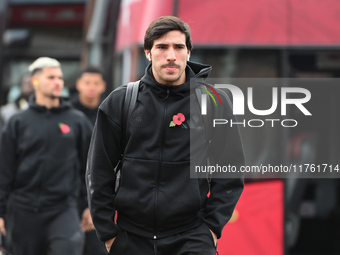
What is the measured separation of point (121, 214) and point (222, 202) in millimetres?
505

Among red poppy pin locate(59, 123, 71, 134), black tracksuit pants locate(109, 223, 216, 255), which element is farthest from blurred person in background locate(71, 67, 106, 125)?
black tracksuit pants locate(109, 223, 216, 255)

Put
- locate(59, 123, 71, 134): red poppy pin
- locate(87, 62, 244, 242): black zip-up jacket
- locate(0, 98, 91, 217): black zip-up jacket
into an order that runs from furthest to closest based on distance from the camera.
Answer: locate(59, 123, 71, 134): red poppy pin
locate(0, 98, 91, 217): black zip-up jacket
locate(87, 62, 244, 242): black zip-up jacket

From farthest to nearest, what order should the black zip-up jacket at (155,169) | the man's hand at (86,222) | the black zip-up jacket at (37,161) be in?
1. the man's hand at (86,222)
2. the black zip-up jacket at (37,161)
3. the black zip-up jacket at (155,169)

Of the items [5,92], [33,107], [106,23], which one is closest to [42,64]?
[33,107]

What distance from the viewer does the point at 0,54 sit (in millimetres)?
14367

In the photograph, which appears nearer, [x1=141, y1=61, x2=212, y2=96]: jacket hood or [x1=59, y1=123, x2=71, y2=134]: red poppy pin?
[x1=141, y1=61, x2=212, y2=96]: jacket hood

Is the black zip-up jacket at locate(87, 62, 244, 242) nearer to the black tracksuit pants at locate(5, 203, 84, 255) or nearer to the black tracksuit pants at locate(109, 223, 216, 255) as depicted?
the black tracksuit pants at locate(109, 223, 216, 255)

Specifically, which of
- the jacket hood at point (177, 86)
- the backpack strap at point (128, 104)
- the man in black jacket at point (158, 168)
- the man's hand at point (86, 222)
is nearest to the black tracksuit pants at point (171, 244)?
the man in black jacket at point (158, 168)

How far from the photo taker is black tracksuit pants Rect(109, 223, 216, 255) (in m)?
4.05

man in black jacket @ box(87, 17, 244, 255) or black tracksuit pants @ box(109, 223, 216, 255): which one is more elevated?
man in black jacket @ box(87, 17, 244, 255)

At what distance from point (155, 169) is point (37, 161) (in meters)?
2.52

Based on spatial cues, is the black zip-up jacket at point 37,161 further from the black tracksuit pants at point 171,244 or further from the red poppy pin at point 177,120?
the red poppy pin at point 177,120

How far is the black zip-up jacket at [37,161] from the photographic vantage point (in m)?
6.35

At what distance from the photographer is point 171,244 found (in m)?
4.05
